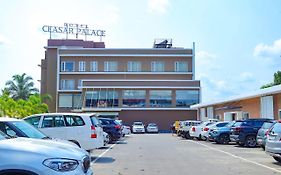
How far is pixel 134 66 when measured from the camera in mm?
72375

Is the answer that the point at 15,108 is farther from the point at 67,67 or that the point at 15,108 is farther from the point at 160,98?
the point at 67,67

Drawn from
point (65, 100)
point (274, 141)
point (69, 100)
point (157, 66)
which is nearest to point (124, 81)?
point (157, 66)

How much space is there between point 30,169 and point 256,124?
2036 cm

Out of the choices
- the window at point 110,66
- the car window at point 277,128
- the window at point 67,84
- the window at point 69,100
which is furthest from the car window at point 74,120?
the window at point 67,84

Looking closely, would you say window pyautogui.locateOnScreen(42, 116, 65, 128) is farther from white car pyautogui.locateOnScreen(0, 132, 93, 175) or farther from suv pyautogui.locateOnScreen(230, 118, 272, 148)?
suv pyautogui.locateOnScreen(230, 118, 272, 148)

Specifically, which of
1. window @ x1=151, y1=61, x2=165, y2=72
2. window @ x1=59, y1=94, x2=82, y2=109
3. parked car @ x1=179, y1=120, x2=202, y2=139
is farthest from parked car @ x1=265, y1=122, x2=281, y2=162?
window @ x1=59, y1=94, x2=82, y2=109

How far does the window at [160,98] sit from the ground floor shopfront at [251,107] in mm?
9768

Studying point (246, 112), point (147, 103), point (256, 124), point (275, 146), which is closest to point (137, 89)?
point (147, 103)

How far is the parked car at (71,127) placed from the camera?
1700cm

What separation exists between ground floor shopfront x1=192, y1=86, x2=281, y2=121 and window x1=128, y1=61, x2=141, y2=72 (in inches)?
750

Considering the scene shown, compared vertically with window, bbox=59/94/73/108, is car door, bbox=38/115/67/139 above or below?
below

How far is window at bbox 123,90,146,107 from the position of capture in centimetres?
6475

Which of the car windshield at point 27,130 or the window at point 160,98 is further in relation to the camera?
the window at point 160,98

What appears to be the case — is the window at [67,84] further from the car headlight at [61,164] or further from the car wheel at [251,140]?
the car headlight at [61,164]
